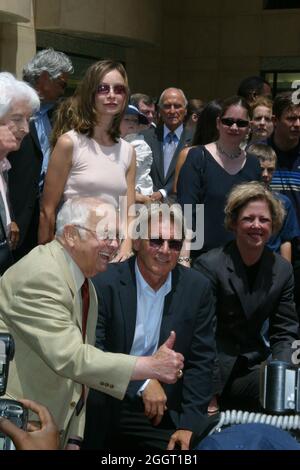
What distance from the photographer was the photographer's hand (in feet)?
10.0

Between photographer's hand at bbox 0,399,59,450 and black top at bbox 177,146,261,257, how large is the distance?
303 cm

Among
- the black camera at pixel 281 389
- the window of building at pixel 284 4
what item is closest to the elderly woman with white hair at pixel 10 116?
the black camera at pixel 281 389

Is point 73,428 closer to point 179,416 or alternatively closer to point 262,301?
point 179,416

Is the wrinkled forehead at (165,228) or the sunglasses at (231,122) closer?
the wrinkled forehead at (165,228)

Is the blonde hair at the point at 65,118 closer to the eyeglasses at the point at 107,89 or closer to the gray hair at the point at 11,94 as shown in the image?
the eyeglasses at the point at 107,89

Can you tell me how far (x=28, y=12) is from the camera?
525 inches

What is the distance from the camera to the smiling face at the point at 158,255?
4988 mm

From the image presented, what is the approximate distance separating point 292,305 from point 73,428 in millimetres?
1840

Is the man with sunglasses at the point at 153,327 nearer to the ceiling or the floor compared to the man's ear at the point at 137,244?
nearer to the floor

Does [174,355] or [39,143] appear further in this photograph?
[39,143]

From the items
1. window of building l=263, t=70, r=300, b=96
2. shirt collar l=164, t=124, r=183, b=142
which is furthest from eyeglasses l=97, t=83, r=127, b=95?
window of building l=263, t=70, r=300, b=96

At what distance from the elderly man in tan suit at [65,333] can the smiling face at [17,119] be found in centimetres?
94

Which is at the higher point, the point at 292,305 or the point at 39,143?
the point at 39,143
